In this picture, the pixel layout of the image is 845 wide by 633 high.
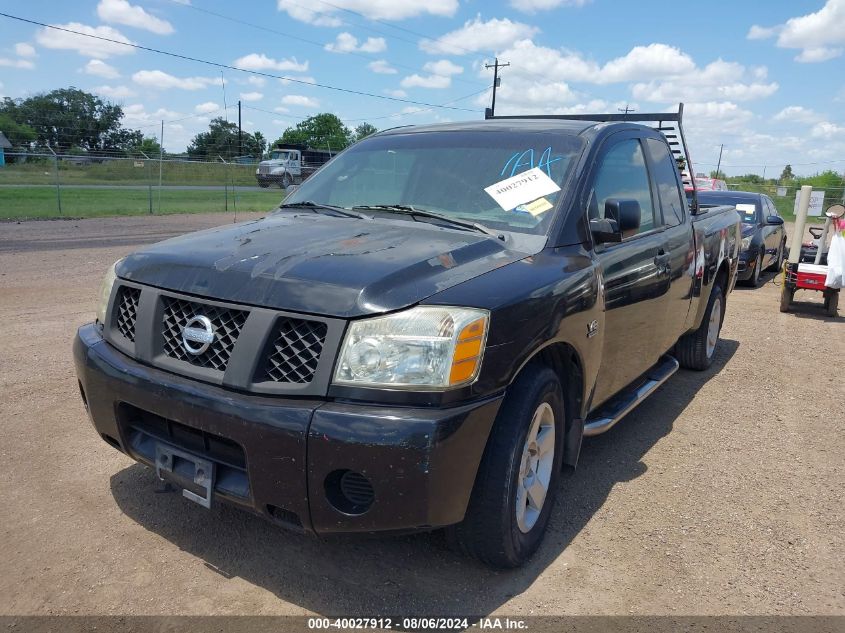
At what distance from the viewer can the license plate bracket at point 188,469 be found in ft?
8.46

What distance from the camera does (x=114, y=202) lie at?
87.5 ft

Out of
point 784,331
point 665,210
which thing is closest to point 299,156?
point 784,331

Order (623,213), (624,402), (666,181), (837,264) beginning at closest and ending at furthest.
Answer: (623,213)
(624,402)
(666,181)
(837,264)

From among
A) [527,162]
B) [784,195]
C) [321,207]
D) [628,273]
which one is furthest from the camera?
[784,195]

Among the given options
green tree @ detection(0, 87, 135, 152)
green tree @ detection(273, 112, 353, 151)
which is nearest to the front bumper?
green tree @ detection(0, 87, 135, 152)

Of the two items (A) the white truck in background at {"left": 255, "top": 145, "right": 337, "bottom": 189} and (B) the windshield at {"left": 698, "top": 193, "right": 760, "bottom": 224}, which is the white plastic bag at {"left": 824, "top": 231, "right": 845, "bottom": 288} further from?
(A) the white truck in background at {"left": 255, "top": 145, "right": 337, "bottom": 189}

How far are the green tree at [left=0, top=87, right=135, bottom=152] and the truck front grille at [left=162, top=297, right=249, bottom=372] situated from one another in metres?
49.0

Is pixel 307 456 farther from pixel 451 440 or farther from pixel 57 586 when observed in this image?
pixel 57 586

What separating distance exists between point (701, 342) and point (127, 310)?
476 centimetres

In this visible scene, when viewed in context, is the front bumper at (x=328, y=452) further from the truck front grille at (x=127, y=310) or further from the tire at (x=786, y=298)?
the tire at (x=786, y=298)

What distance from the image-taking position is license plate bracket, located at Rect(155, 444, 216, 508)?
2578 mm

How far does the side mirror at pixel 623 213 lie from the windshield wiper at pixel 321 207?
3.97 feet

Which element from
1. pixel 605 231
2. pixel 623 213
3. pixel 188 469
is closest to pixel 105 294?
pixel 188 469

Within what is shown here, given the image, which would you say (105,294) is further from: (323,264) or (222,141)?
(222,141)
